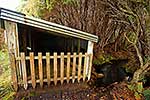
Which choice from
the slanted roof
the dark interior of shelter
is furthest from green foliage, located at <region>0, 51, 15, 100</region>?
the slanted roof

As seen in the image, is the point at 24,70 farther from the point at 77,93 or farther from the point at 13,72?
the point at 77,93

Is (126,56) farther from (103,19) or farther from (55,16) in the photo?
(55,16)

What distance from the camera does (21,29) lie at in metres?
5.78

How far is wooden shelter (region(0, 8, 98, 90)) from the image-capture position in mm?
4398

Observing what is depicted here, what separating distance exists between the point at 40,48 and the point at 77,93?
8.49 feet

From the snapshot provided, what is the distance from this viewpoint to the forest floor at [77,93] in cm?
506

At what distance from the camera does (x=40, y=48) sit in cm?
705

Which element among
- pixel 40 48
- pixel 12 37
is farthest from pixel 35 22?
pixel 40 48

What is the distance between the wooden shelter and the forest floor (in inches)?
7.6

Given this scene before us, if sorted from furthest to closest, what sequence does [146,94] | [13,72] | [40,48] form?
[40,48] → [146,94] → [13,72]

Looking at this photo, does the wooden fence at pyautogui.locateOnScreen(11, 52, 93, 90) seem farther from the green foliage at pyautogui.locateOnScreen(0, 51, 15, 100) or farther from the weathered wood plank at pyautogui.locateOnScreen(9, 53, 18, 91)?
the green foliage at pyautogui.locateOnScreen(0, 51, 15, 100)

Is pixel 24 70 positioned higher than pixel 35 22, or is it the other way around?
pixel 35 22

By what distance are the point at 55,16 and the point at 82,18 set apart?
1.31 m

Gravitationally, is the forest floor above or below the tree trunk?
below
